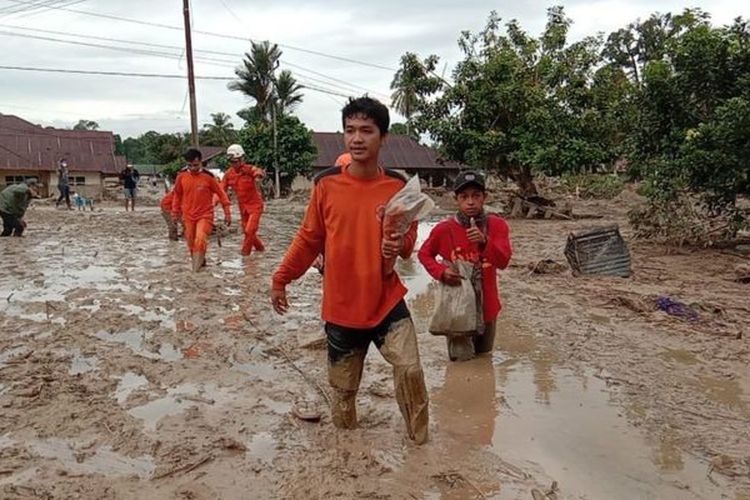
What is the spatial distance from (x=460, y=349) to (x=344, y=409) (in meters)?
1.66

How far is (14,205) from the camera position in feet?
45.4

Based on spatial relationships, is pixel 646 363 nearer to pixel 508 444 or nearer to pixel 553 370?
pixel 553 370

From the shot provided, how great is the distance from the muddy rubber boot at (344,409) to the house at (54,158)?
109 ft

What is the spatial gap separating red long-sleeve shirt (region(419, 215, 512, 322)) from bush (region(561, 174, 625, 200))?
2269 centimetres

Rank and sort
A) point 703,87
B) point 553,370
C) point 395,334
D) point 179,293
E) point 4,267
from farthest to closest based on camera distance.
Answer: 1. point 703,87
2. point 4,267
3. point 179,293
4. point 553,370
5. point 395,334

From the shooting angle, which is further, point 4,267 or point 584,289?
point 4,267

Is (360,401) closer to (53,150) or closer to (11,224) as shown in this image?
(11,224)

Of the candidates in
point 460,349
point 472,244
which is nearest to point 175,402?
point 460,349

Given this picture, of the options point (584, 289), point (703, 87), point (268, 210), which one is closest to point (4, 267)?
point (584, 289)

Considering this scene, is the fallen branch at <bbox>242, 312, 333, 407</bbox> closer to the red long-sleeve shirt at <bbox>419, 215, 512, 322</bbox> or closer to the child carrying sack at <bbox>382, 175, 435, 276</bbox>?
the red long-sleeve shirt at <bbox>419, 215, 512, 322</bbox>

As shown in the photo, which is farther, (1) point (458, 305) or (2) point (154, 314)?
(2) point (154, 314)

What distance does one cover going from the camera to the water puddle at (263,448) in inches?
135

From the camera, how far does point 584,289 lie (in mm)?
8133

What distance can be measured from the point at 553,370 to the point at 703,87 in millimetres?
8172
